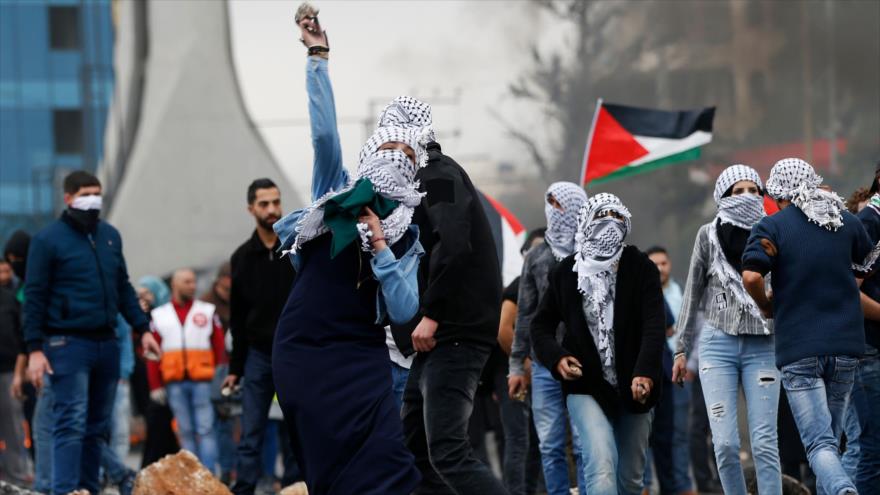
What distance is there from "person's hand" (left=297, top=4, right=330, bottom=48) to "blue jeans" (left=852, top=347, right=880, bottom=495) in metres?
3.73

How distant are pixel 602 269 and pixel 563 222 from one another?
152cm

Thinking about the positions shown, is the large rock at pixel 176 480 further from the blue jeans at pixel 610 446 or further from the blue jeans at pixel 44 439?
the blue jeans at pixel 610 446

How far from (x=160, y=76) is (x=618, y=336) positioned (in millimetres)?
11172

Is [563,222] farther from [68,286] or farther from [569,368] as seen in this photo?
[68,286]

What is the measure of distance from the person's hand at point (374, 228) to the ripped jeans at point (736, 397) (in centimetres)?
271

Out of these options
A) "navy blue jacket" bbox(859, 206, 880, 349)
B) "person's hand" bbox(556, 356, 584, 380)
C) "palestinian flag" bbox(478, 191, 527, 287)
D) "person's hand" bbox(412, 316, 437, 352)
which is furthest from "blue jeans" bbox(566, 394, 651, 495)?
"palestinian flag" bbox(478, 191, 527, 287)

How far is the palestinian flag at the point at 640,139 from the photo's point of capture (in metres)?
12.8

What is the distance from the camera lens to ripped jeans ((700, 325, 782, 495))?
7680 mm

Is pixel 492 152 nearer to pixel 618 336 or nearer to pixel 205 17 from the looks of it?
pixel 205 17

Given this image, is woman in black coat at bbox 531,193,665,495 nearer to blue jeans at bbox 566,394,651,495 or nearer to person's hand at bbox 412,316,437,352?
blue jeans at bbox 566,394,651,495

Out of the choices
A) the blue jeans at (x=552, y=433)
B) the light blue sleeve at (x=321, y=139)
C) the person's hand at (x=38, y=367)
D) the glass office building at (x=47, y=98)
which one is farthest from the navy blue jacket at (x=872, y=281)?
the glass office building at (x=47, y=98)

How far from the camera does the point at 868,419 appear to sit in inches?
322

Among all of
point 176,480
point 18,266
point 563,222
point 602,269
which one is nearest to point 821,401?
point 602,269

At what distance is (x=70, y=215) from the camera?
9.67 metres
